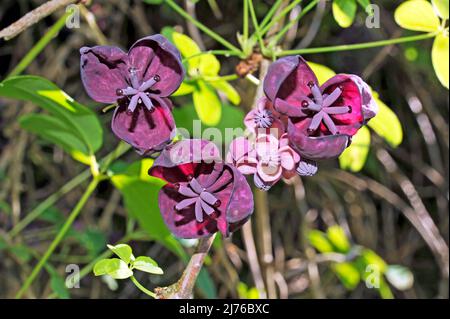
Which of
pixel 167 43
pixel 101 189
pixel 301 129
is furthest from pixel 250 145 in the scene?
pixel 101 189

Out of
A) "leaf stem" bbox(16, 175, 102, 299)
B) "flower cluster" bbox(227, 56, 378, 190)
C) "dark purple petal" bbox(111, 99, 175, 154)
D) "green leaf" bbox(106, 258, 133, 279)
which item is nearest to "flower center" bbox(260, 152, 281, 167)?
"flower cluster" bbox(227, 56, 378, 190)

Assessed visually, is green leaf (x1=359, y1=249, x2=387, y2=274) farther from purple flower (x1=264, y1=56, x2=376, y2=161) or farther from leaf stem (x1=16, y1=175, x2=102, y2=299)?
purple flower (x1=264, y1=56, x2=376, y2=161)

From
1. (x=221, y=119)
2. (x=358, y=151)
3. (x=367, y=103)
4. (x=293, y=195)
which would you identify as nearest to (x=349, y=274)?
(x=293, y=195)

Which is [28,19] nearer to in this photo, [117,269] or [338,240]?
[117,269]

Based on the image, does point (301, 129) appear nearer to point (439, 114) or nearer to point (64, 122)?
point (64, 122)
